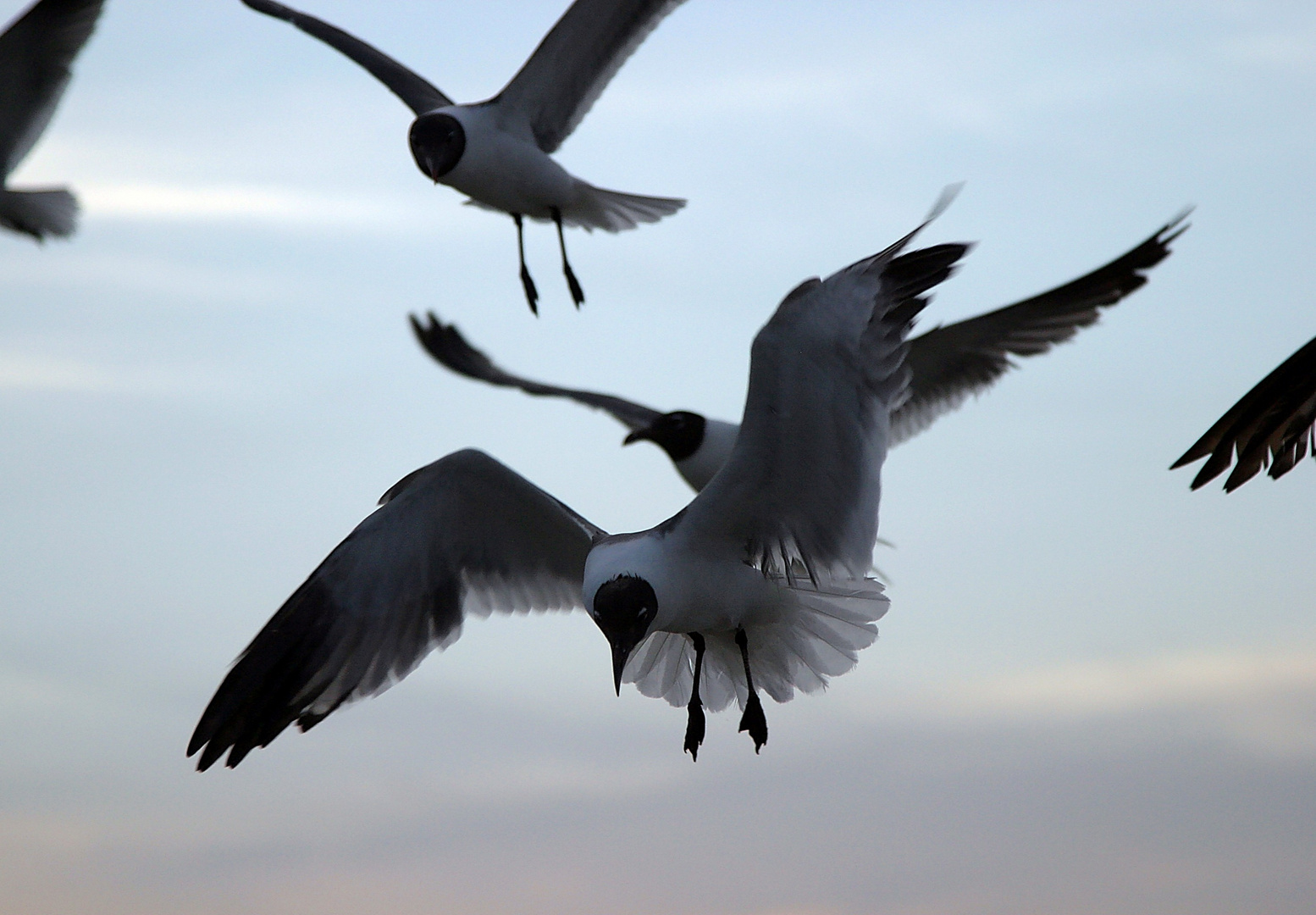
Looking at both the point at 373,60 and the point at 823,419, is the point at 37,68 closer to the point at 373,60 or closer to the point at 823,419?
the point at 373,60

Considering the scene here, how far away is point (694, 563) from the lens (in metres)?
5.02

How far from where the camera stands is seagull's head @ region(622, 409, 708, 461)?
7770mm

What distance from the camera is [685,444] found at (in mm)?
7773

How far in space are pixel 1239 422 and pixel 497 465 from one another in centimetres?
243

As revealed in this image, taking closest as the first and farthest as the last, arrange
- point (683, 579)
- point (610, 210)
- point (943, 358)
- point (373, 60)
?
point (683, 579) → point (610, 210) → point (373, 60) → point (943, 358)

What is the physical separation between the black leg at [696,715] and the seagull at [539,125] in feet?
5.11

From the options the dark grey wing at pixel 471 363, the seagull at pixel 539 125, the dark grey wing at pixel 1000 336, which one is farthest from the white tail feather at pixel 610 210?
the dark grey wing at pixel 1000 336

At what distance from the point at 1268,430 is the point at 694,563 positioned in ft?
5.48

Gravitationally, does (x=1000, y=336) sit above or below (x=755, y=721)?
above

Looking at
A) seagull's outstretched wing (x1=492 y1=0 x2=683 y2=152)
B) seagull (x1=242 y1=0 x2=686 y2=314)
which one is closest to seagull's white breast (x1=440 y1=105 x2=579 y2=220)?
seagull (x1=242 y1=0 x2=686 y2=314)

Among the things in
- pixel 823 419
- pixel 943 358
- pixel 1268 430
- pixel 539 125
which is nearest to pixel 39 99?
pixel 539 125

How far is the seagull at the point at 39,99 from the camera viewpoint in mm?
8891

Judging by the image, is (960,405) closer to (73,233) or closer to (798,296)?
(798,296)

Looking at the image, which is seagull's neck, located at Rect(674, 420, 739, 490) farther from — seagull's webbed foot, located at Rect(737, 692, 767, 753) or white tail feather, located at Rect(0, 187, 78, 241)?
white tail feather, located at Rect(0, 187, 78, 241)
